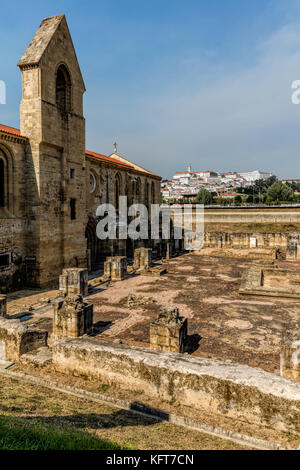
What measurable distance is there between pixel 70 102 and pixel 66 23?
446cm

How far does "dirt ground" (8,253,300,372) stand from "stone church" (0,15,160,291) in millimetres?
2136

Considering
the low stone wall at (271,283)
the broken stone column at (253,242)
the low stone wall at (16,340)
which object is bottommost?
the low stone wall at (271,283)

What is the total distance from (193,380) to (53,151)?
16341 mm

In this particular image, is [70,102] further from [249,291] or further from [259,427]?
[259,427]

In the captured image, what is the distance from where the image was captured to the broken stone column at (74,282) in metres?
15.5

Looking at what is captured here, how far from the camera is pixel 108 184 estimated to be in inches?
1065

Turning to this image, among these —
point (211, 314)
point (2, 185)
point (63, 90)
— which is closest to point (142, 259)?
point (2, 185)

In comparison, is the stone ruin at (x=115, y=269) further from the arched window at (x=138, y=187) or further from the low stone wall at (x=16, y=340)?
the arched window at (x=138, y=187)

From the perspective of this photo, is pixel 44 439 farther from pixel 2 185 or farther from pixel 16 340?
pixel 2 185

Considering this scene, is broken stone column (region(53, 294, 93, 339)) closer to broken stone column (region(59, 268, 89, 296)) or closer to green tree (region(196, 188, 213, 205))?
broken stone column (region(59, 268, 89, 296))

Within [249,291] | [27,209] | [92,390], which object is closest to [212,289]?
[249,291]

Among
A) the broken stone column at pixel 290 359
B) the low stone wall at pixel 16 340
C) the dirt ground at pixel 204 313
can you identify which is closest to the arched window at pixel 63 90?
the dirt ground at pixel 204 313

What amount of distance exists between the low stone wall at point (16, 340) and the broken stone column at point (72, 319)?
276cm

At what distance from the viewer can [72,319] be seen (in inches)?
392
